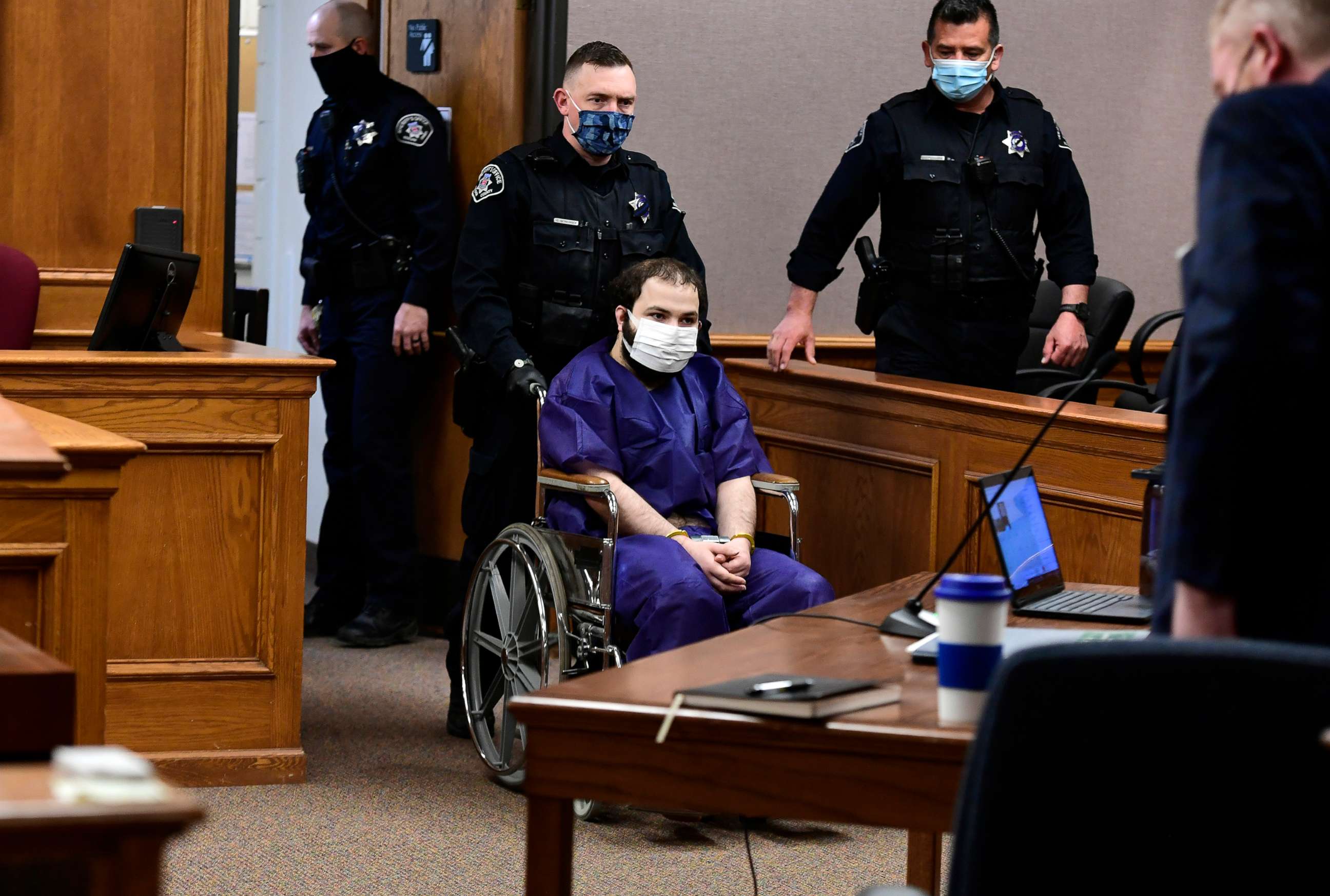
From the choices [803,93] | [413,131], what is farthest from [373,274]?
[803,93]

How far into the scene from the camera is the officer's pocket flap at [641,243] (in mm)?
3727

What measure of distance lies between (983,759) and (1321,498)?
0.41 metres

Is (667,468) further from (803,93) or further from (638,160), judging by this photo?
(803,93)

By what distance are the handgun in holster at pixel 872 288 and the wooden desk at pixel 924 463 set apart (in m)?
0.17

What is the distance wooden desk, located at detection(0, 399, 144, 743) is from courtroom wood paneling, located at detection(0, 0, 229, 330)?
4.80 ft

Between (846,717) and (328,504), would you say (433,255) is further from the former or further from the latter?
(846,717)

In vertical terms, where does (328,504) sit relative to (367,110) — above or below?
below

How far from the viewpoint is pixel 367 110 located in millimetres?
4672

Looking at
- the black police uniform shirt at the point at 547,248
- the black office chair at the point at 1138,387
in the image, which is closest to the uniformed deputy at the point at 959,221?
the black office chair at the point at 1138,387

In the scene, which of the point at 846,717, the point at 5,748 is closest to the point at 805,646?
the point at 846,717

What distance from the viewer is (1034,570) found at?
2346mm

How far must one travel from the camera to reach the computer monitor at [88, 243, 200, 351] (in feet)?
11.5

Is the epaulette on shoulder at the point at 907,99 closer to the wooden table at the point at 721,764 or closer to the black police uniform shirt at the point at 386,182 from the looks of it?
the black police uniform shirt at the point at 386,182

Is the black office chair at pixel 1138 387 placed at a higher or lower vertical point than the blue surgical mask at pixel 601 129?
lower
